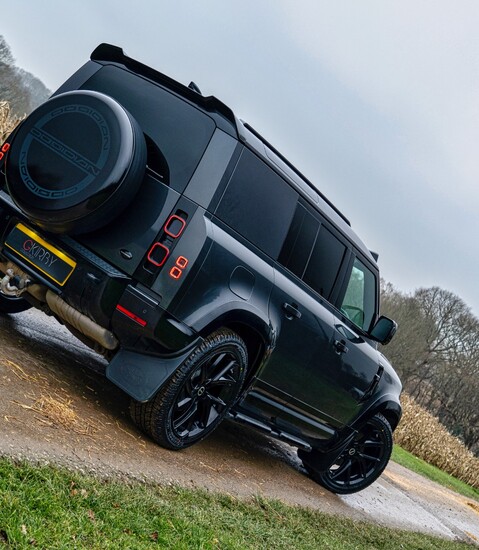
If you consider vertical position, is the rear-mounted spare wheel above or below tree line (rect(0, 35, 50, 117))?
below

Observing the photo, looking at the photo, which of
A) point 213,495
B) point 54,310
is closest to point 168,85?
point 54,310

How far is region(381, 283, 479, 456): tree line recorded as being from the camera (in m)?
41.6

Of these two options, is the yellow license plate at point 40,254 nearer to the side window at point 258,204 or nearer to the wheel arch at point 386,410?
the side window at point 258,204

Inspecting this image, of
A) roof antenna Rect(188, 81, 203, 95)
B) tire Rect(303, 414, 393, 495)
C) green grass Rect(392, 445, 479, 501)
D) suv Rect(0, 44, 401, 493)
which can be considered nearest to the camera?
suv Rect(0, 44, 401, 493)

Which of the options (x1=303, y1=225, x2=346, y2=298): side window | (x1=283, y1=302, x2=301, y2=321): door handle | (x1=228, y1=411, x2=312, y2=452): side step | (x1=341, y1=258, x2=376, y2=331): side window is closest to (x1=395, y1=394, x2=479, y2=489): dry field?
(x1=341, y1=258, x2=376, y2=331): side window

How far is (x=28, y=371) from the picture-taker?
416cm

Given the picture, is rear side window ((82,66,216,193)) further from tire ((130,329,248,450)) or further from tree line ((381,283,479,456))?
tree line ((381,283,479,456))

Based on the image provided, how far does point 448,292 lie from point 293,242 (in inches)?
1811

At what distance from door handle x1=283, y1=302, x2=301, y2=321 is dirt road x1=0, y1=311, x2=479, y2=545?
1272 mm

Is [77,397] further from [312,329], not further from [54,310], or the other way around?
[312,329]

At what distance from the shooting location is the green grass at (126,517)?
2385 millimetres

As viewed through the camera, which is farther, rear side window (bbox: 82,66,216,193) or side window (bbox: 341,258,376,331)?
side window (bbox: 341,258,376,331)

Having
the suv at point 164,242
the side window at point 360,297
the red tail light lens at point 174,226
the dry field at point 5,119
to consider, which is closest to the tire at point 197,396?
the suv at point 164,242

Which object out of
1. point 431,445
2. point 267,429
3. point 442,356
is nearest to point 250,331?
point 267,429
